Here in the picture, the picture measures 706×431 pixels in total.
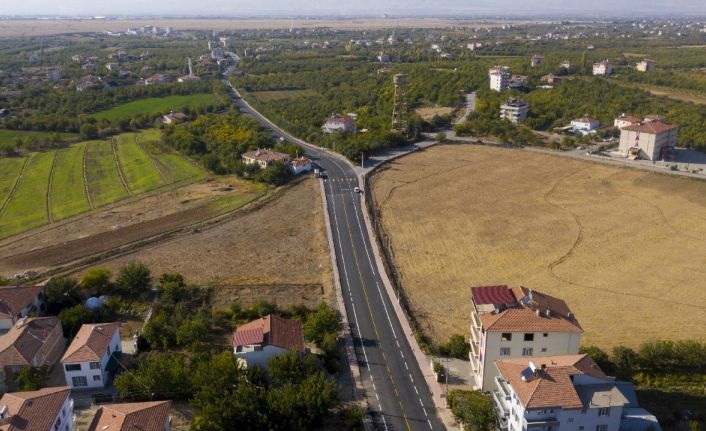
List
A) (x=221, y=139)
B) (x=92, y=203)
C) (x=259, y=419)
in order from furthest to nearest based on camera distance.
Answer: (x=221, y=139)
(x=92, y=203)
(x=259, y=419)

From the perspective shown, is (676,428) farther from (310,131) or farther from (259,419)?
(310,131)

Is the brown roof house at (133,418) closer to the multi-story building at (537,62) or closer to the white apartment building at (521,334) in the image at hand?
the white apartment building at (521,334)

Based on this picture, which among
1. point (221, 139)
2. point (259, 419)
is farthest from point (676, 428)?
point (221, 139)

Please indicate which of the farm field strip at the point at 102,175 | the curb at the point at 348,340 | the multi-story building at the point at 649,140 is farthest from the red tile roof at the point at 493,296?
the multi-story building at the point at 649,140

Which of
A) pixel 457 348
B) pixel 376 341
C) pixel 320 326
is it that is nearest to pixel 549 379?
pixel 457 348

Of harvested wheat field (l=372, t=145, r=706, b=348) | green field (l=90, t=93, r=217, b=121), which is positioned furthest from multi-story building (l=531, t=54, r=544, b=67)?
green field (l=90, t=93, r=217, b=121)

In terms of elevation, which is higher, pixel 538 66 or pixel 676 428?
pixel 538 66

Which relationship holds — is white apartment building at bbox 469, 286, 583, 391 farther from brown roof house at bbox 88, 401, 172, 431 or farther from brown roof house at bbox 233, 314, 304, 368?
brown roof house at bbox 88, 401, 172, 431

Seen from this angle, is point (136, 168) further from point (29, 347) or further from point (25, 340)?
point (29, 347)
